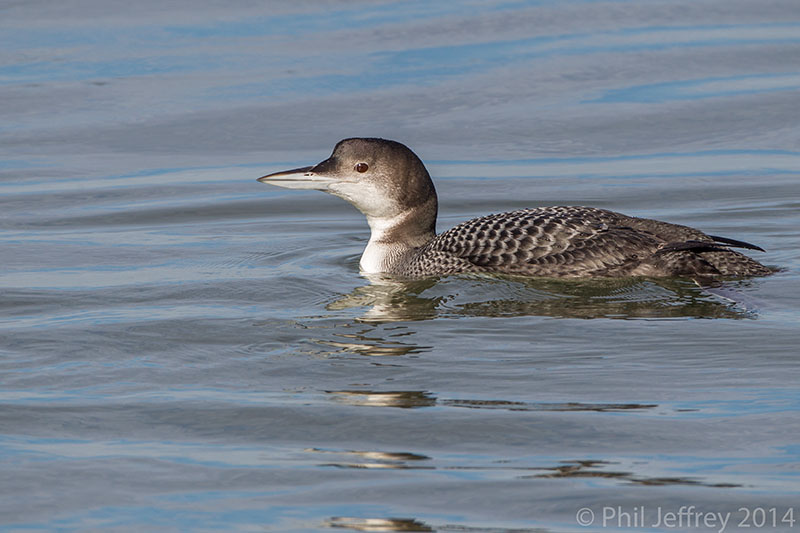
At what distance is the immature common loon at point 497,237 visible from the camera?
7504mm

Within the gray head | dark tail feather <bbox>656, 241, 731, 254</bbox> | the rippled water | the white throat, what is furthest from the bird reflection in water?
the gray head

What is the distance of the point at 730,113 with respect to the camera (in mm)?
12266

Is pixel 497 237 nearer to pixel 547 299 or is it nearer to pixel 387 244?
pixel 547 299

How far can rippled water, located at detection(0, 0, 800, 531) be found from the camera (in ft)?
15.9

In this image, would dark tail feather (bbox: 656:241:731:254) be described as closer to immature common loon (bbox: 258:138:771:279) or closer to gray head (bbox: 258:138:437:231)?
immature common loon (bbox: 258:138:771:279)

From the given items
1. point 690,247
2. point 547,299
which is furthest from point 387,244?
point 690,247

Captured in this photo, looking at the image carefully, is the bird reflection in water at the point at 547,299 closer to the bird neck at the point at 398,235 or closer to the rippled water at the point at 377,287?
the rippled water at the point at 377,287

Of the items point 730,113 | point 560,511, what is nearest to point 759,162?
point 730,113

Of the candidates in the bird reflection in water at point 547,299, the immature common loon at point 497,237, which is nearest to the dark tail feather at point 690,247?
the immature common loon at point 497,237

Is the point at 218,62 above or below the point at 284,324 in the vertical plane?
above

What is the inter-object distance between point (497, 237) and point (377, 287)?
80 cm

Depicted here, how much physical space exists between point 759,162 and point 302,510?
24.6ft

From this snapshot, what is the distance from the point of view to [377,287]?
8008 mm

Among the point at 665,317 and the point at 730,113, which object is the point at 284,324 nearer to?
the point at 665,317
